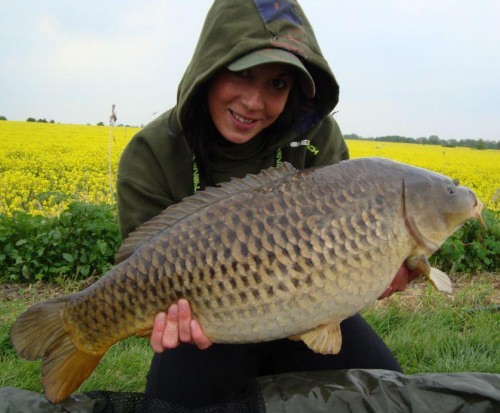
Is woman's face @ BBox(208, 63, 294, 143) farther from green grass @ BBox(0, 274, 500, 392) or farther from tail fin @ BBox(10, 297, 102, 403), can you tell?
green grass @ BBox(0, 274, 500, 392)

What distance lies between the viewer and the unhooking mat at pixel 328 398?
165cm

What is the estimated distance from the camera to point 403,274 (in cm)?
163

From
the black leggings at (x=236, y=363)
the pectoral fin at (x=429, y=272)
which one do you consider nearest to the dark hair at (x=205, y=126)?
the black leggings at (x=236, y=363)

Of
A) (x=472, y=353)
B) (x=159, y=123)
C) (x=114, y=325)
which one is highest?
(x=159, y=123)

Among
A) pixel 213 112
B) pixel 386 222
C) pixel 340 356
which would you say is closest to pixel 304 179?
pixel 386 222

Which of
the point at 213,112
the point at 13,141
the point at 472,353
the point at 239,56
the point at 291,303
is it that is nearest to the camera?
the point at 291,303

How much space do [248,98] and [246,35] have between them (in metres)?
0.21

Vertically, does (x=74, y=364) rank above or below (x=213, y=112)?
below

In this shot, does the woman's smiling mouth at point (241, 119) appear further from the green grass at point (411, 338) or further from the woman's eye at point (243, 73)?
the green grass at point (411, 338)

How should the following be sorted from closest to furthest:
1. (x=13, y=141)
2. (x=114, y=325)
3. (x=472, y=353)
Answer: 1. (x=114, y=325)
2. (x=472, y=353)
3. (x=13, y=141)

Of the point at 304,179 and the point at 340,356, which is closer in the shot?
the point at 304,179

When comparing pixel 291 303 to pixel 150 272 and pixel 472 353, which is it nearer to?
pixel 150 272

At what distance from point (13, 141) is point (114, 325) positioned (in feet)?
39.5

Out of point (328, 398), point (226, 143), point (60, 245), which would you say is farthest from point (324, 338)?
point (60, 245)
